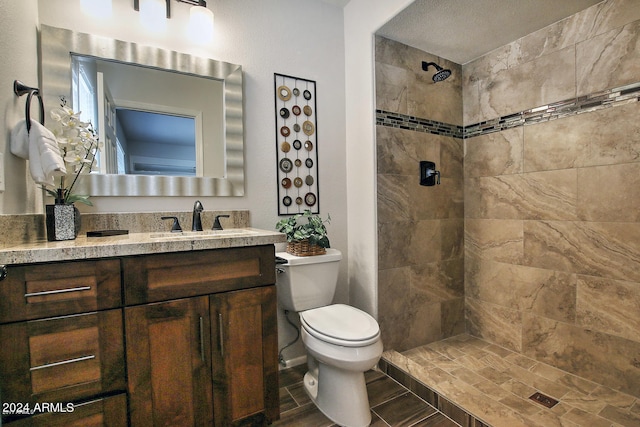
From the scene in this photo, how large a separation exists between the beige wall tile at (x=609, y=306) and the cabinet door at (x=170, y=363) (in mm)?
2154

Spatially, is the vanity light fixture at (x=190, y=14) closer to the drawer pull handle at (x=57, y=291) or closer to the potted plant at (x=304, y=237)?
the potted plant at (x=304, y=237)

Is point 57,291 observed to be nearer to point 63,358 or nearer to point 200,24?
point 63,358

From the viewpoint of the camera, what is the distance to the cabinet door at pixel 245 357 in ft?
4.08

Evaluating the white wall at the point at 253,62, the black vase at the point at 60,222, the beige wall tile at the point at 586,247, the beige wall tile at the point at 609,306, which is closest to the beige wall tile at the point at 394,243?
the white wall at the point at 253,62

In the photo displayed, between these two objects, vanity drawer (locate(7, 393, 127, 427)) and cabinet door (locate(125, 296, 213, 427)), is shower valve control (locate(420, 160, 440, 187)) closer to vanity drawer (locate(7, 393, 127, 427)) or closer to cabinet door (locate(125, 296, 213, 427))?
cabinet door (locate(125, 296, 213, 427))

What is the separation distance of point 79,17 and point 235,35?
781 millimetres

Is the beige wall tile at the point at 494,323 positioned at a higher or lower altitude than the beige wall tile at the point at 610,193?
lower

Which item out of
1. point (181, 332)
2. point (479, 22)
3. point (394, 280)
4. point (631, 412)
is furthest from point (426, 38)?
point (631, 412)

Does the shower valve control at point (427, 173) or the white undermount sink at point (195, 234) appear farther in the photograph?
the shower valve control at point (427, 173)

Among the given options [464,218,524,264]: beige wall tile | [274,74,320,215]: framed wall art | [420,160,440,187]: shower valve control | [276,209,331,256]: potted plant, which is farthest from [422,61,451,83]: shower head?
[276,209,331,256]: potted plant

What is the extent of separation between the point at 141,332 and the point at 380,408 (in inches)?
50.2

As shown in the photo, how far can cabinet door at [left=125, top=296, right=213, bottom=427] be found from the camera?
3.60 feet

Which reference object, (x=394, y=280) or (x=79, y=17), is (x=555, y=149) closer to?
(x=394, y=280)

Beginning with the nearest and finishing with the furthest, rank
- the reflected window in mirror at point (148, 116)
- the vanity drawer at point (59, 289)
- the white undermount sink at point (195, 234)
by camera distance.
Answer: the vanity drawer at point (59, 289), the white undermount sink at point (195, 234), the reflected window in mirror at point (148, 116)
